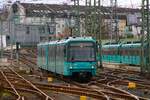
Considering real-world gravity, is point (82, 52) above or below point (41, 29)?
above

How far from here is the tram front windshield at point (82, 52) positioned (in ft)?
99.8

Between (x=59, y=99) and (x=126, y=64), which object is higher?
(x=59, y=99)

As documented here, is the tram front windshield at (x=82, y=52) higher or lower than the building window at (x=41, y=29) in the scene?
higher

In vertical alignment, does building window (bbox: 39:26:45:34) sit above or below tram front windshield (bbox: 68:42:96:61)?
below

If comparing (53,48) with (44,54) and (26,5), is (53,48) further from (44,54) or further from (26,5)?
(26,5)

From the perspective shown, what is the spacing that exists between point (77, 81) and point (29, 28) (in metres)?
81.5

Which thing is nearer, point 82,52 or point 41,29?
point 82,52

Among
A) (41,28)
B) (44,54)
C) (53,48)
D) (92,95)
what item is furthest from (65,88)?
(41,28)

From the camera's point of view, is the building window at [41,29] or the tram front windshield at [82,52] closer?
the tram front windshield at [82,52]

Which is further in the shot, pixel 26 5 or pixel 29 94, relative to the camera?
pixel 26 5

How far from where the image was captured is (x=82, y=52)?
30406 millimetres

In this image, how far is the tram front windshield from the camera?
99.8 feet

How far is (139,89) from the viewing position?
25.2 m

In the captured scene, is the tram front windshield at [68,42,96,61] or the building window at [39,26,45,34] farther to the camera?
the building window at [39,26,45,34]
